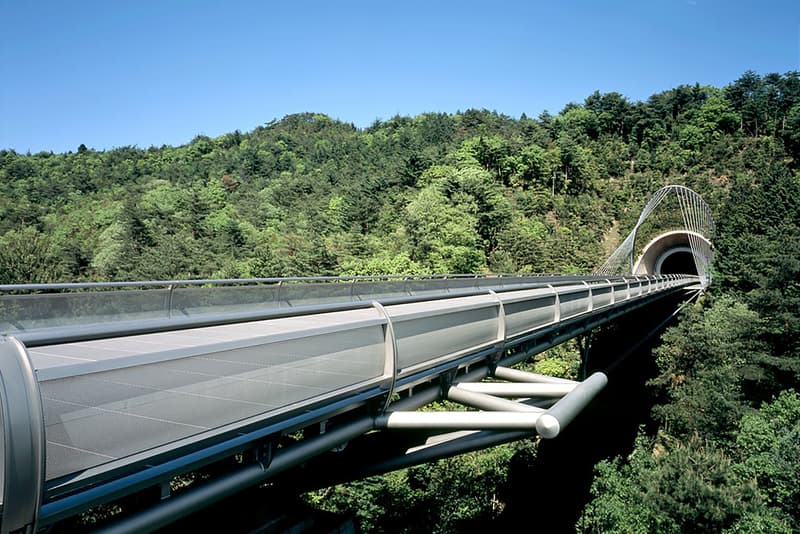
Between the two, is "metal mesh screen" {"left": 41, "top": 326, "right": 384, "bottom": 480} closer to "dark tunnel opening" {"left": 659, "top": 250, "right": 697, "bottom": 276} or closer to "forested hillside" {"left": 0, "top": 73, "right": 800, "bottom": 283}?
"forested hillside" {"left": 0, "top": 73, "right": 800, "bottom": 283}

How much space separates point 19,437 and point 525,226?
55.6m

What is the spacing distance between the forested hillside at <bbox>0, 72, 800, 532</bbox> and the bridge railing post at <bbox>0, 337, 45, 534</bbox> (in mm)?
21502

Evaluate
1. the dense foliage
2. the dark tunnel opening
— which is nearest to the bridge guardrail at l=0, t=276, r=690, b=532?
the dense foliage

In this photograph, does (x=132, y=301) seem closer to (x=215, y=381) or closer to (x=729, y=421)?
(x=215, y=381)

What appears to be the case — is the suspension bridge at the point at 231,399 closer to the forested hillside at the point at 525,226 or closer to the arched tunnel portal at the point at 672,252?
the forested hillside at the point at 525,226

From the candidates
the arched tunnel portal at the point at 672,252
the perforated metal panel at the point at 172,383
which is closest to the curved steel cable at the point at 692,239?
the arched tunnel portal at the point at 672,252

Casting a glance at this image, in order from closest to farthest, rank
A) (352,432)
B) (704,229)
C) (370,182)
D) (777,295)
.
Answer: (352,432)
(777,295)
(704,229)
(370,182)

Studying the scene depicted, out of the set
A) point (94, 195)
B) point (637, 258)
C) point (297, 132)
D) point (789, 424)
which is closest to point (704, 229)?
point (637, 258)

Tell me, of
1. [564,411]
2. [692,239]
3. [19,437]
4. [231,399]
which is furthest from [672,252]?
[19,437]

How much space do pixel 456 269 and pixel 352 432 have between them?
36433 millimetres

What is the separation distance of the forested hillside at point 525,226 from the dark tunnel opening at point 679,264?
7418 millimetres

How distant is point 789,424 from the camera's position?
22328 mm

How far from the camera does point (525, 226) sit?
55094 millimetres

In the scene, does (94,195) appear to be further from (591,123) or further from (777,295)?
(777,295)
